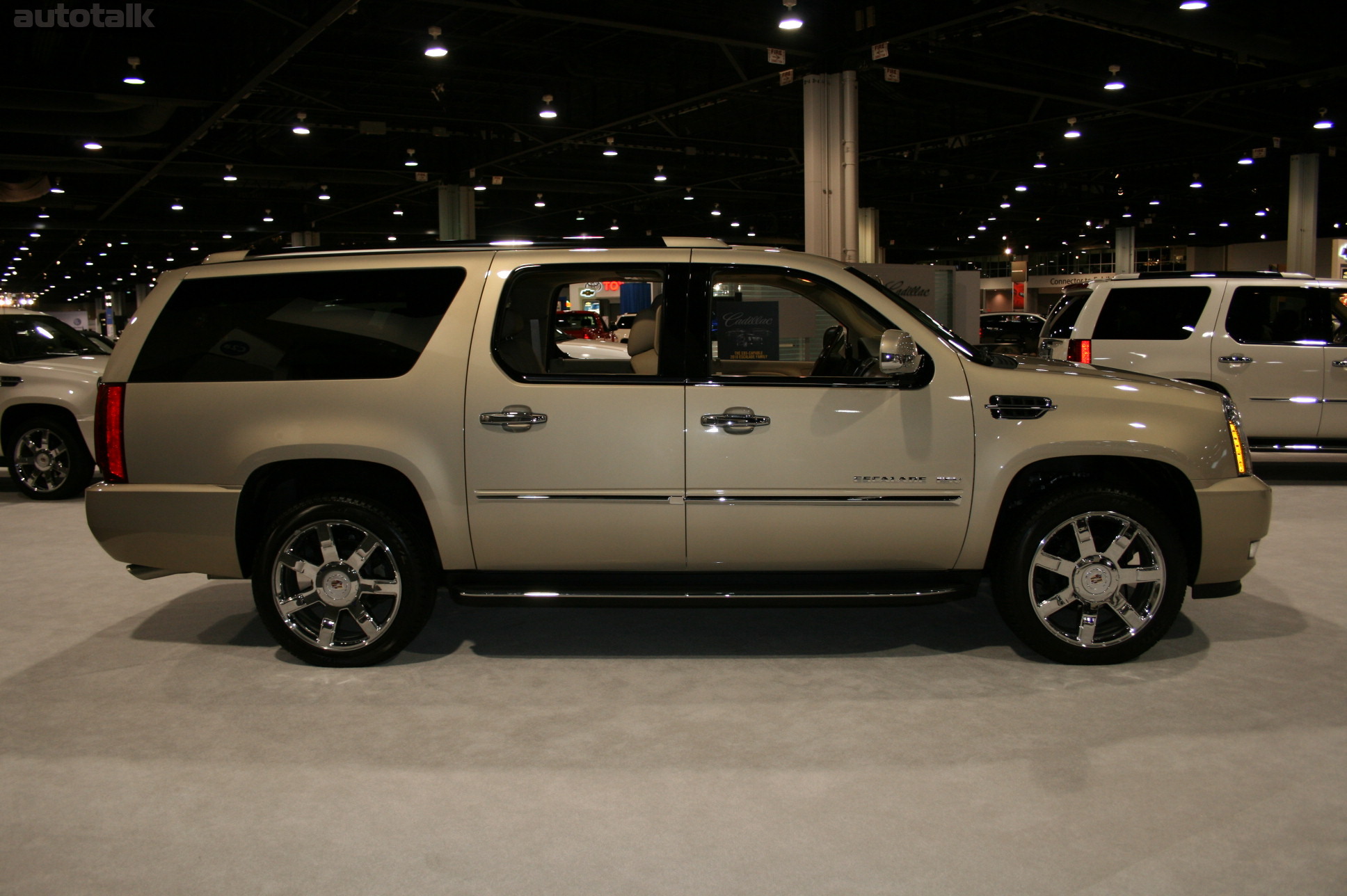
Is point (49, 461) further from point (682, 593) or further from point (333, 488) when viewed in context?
point (682, 593)

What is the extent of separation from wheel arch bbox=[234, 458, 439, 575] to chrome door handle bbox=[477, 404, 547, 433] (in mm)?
486

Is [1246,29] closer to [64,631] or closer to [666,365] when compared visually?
[666,365]

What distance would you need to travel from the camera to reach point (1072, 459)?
13.9 ft

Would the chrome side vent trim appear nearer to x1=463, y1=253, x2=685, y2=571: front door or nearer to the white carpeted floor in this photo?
the white carpeted floor

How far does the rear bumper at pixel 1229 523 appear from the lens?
13.5 feet

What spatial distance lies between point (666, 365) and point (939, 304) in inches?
383

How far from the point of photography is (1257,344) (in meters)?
8.42

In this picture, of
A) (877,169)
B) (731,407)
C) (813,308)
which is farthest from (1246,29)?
(877,169)

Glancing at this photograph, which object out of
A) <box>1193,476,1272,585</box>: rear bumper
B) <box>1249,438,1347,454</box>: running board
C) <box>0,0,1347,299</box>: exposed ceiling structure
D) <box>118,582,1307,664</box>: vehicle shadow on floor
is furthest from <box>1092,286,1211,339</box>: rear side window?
<box>1193,476,1272,585</box>: rear bumper

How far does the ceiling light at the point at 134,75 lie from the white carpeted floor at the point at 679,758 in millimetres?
11655

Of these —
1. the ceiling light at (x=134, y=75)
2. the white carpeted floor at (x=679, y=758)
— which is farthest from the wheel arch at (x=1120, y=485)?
the ceiling light at (x=134, y=75)

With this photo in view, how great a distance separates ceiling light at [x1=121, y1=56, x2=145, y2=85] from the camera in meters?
13.8

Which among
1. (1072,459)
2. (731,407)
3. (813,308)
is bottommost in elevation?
(1072,459)

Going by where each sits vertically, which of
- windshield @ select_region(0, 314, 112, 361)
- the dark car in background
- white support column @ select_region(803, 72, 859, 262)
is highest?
white support column @ select_region(803, 72, 859, 262)
